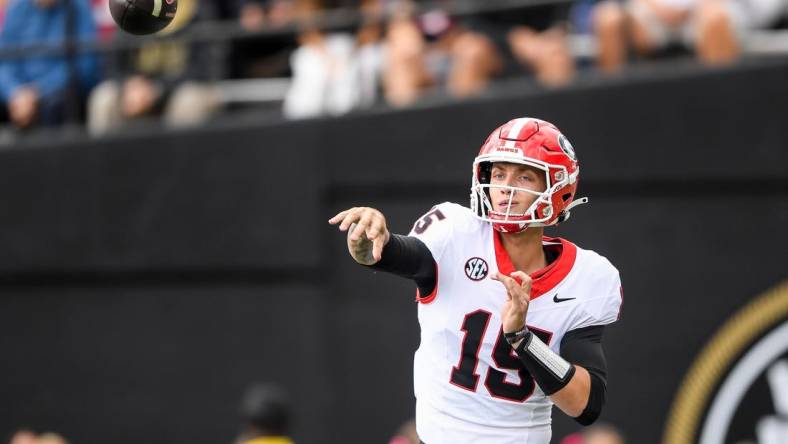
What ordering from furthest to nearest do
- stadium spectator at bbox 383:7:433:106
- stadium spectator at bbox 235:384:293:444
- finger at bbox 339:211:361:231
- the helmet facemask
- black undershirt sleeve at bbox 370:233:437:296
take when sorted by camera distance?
stadium spectator at bbox 383:7:433:106
stadium spectator at bbox 235:384:293:444
the helmet facemask
black undershirt sleeve at bbox 370:233:437:296
finger at bbox 339:211:361:231

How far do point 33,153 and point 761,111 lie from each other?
6.03 metres

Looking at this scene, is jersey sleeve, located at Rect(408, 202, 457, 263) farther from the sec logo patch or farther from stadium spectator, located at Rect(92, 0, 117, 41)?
stadium spectator, located at Rect(92, 0, 117, 41)

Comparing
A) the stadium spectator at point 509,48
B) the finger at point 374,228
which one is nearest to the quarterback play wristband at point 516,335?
the finger at point 374,228

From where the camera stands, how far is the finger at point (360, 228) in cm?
437

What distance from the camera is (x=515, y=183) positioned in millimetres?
4742

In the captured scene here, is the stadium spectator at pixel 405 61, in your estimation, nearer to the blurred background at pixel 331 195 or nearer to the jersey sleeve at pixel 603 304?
the blurred background at pixel 331 195

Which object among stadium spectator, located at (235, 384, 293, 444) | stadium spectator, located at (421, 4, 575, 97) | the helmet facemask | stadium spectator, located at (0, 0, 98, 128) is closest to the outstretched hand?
the helmet facemask

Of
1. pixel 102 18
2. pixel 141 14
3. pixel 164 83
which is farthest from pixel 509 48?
pixel 141 14

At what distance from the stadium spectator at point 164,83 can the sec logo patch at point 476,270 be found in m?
6.05

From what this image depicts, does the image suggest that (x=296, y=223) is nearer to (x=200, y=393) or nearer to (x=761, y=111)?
(x=200, y=393)

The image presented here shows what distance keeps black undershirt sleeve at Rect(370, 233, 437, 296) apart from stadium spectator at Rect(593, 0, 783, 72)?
4.06 metres

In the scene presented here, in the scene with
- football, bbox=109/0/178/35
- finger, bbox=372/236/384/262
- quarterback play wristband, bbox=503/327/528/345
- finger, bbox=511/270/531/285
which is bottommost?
quarterback play wristband, bbox=503/327/528/345

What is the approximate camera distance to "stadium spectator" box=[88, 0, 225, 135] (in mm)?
10602

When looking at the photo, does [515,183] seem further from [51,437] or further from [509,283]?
[51,437]
